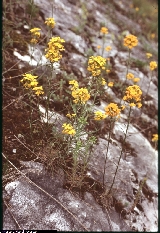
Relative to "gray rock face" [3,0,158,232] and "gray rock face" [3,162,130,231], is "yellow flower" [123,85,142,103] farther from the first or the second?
"gray rock face" [3,162,130,231]

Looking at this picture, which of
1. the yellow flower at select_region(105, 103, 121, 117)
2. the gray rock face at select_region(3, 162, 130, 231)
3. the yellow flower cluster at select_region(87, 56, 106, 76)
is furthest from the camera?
the yellow flower cluster at select_region(87, 56, 106, 76)

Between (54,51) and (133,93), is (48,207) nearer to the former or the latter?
(133,93)

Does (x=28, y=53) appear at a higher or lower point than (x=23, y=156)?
higher

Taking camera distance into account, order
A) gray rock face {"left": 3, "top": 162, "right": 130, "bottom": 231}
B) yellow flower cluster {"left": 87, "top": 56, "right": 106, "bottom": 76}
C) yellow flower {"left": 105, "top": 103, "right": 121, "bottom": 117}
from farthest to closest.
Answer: yellow flower cluster {"left": 87, "top": 56, "right": 106, "bottom": 76}, yellow flower {"left": 105, "top": 103, "right": 121, "bottom": 117}, gray rock face {"left": 3, "top": 162, "right": 130, "bottom": 231}

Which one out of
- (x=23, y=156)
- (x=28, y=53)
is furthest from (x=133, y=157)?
(x=28, y=53)

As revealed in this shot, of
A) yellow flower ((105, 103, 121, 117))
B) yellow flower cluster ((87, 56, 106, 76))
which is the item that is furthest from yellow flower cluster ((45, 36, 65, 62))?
yellow flower ((105, 103, 121, 117))

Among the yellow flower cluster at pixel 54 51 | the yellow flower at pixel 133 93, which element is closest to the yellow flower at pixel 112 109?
the yellow flower at pixel 133 93

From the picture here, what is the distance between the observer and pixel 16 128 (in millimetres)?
3314

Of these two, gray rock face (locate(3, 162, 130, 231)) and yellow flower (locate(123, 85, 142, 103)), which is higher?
yellow flower (locate(123, 85, 142, 103))

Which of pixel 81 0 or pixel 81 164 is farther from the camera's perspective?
pixel 81 0

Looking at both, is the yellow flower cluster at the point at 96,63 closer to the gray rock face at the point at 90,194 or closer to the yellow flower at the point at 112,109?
the yellow flower at the point at 112,109

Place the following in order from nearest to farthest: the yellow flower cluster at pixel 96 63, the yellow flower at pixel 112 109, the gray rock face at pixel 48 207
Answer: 1. the gray rock face at pixel 48 207
2. the yellow flower at pixel 112 109
3. the yellow flower cluster at pixel 96 63

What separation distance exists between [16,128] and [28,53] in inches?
56.1

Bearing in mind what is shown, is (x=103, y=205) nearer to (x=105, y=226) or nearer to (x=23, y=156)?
(x=105, y=226)
